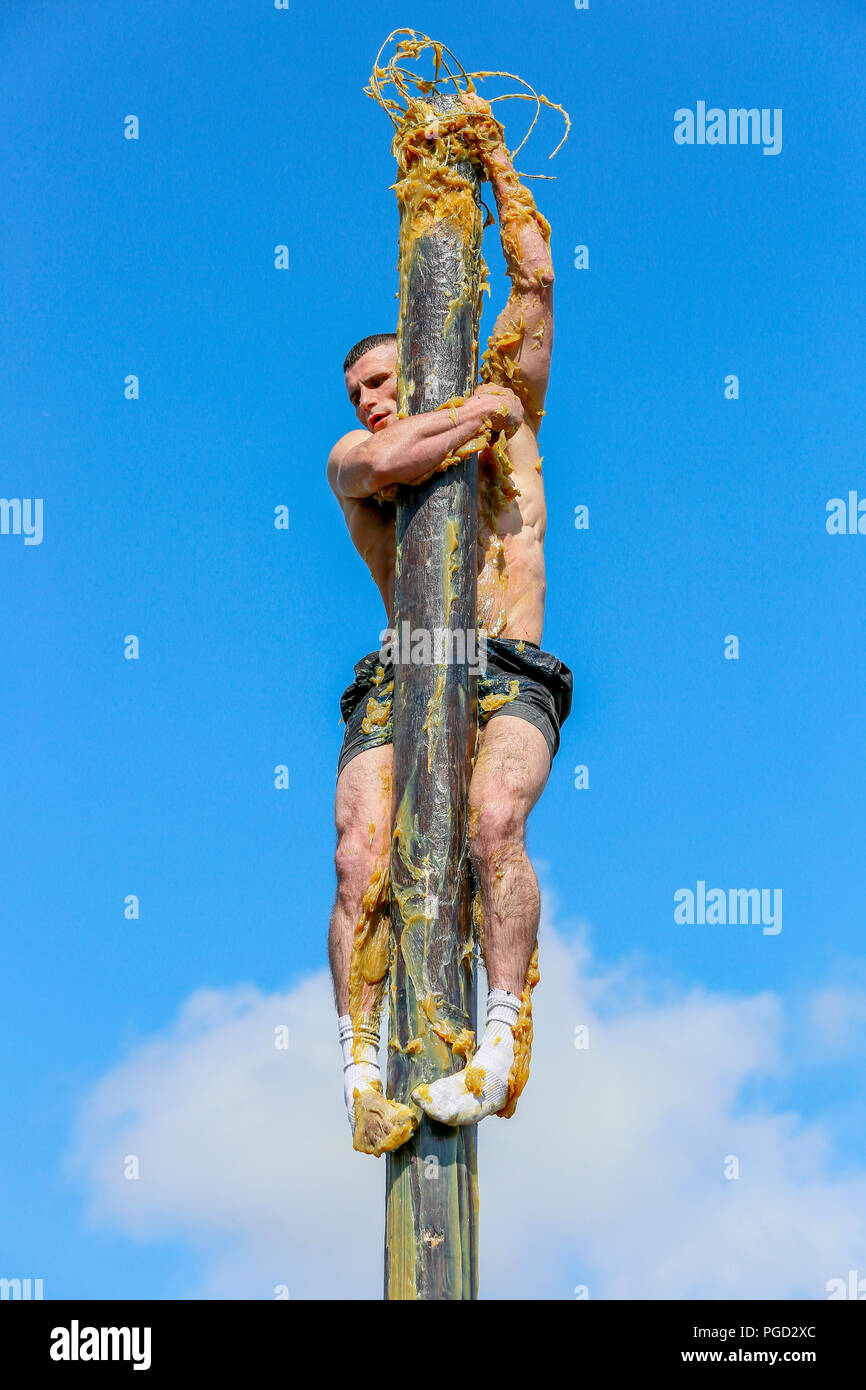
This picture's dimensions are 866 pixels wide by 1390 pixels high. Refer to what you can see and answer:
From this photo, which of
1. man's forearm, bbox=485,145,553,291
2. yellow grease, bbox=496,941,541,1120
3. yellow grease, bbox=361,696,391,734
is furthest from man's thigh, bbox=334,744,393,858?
man's forearm, bbox=485,145,553,291

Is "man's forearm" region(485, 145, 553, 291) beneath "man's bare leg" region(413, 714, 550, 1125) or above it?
above

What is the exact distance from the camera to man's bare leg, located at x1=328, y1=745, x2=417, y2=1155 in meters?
7.41

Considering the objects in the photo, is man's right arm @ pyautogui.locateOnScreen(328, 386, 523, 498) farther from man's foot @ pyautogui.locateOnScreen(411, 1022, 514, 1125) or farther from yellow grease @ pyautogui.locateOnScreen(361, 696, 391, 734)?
man's foot @ pyautogui.locateOnScreen(411, 1022, 514, 1125)

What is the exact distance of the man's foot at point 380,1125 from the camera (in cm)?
684

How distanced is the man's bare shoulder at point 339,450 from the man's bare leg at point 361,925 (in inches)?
62.0

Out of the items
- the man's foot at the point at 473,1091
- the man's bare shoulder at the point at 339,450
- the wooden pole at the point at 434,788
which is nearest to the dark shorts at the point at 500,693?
the wooden pole at the point at 434,788

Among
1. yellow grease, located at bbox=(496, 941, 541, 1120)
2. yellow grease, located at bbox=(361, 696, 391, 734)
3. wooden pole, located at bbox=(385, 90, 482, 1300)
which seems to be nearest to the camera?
wooden pole, located at bbox=(385, 90, 482, 1300)

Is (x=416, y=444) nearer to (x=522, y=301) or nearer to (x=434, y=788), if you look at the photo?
(x=522, y=301)

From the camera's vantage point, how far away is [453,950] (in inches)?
283

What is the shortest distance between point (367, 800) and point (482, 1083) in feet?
4.86

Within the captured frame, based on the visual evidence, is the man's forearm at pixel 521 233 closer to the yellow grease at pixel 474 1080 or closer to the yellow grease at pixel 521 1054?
the yellow grease at pixel 521 1054

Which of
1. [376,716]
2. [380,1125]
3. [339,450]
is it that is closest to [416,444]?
[339,450]
